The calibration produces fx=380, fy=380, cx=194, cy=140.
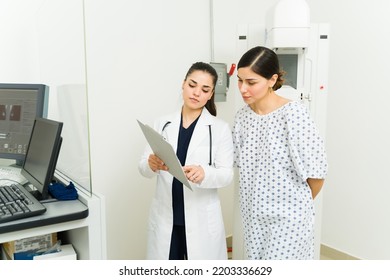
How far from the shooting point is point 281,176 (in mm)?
1434

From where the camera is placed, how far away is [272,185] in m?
1.45

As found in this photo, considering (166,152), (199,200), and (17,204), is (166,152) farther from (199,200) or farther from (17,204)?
(17,204)

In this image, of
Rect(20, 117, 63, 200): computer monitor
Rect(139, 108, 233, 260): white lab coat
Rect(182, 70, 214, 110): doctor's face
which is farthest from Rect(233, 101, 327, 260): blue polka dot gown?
Rect(20, 117, 63, 200): computer monitor

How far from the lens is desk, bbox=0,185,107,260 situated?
111 centimetres

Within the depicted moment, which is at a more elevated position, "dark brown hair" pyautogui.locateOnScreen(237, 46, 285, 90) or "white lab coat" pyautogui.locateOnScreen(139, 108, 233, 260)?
"dark brown hair" pyautogui.locateOnScreen(237, 46, 285, 90)

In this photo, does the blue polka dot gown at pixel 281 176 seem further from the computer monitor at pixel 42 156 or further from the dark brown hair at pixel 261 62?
the computer monitor at pixel 42 156

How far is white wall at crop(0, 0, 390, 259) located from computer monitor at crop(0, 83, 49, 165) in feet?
1.05

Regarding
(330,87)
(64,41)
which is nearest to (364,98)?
(330,87)

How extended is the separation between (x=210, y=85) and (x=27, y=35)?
1061 millimetres

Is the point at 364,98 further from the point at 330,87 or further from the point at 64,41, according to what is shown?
the point at 64,41

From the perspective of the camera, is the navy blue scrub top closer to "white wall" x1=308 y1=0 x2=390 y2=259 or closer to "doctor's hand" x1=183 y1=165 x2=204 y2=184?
"doctor's hand" x1=183 y1=165 x2=204 y2=184

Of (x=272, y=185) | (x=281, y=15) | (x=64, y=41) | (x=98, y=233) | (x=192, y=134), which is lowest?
(x=98, y=233)

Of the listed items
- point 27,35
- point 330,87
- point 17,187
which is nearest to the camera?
point 17,187

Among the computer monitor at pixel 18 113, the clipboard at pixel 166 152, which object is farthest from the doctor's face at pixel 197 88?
the computer monitor at pixel 18 113
